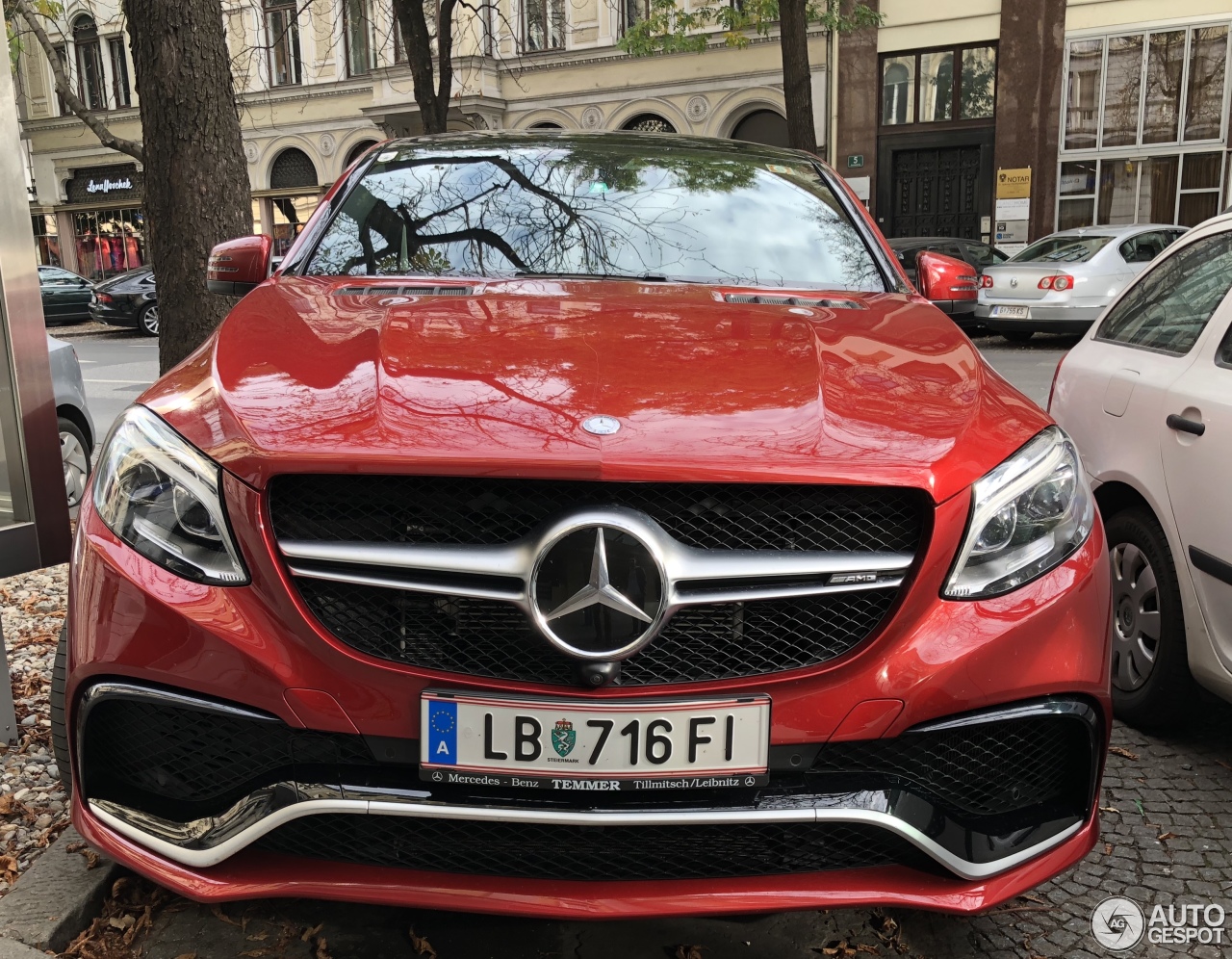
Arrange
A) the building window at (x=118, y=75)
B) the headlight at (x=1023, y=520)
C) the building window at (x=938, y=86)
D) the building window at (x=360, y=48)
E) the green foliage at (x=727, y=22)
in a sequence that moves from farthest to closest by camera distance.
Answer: the building window at (x=118, y=75) < the building window at (x=360, y=48) < the building window at (x=938, y=86) < the green foliage at (x=727, y=22) < the headlight at (x=1023, y=520)

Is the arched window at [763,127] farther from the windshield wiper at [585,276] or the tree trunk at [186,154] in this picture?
the windshield wiper at [585,276]

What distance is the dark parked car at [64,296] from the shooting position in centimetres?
2394

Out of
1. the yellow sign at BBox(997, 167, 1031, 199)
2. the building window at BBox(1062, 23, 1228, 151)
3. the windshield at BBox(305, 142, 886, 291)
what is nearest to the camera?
the windshield at BBox(305, 142, 886, 291)

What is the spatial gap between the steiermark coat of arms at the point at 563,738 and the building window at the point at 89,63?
37.2 m

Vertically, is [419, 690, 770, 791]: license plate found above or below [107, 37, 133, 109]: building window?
below

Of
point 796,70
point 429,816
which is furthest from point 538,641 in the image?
point 796,70

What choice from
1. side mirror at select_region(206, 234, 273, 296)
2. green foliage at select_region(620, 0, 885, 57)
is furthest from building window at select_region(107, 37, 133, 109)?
side mirror at select_region(206, 234, 273, 296)

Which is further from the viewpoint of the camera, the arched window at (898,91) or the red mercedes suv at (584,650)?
the arched window at (898,91)

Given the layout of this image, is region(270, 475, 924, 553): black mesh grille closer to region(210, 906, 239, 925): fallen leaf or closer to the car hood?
the car hood

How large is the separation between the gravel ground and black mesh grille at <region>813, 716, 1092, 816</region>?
1949mm

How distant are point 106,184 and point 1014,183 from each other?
25.6 meters

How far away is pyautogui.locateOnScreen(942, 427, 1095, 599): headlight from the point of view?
193cm

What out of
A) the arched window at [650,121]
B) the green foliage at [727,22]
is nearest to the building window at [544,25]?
the arched window at [650,121]

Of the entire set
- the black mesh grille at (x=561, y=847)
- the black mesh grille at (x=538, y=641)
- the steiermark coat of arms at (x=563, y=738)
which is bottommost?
the black mesh grille at (x=561, y=847)
